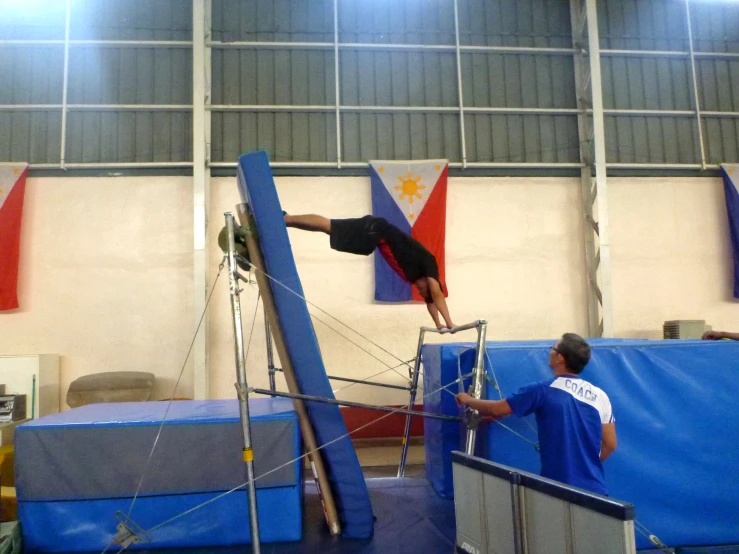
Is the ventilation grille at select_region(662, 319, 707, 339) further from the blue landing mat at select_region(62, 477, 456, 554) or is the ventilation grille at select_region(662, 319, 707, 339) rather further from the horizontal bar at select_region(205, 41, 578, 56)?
the blue landing mat at select_region(62, 477, 456, 554)

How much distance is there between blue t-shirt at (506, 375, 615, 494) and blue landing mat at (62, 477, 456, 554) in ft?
2.83

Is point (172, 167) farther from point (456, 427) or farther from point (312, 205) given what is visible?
point (456, 427)

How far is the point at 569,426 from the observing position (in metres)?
2.46

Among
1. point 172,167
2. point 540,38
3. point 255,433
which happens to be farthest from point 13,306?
point 540,38

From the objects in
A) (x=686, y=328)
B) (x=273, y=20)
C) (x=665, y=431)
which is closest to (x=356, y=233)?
(x=665, y=431)

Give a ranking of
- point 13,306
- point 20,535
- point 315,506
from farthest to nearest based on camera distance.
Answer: point 13,306, point 315,506, point 20,535

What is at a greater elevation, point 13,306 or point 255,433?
point 13,306

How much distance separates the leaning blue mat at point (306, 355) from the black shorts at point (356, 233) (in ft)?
3.06

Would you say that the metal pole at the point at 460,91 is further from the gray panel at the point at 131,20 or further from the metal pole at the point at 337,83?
the gray panel at the point at 131,20

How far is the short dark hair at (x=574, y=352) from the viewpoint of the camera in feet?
8.32

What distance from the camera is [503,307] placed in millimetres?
8484


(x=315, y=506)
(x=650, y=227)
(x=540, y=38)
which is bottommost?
(x=315, y=506)

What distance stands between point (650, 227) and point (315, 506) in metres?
7.46

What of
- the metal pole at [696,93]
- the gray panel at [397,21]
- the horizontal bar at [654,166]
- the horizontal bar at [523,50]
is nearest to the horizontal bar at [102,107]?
the gray panel at [397,21]
